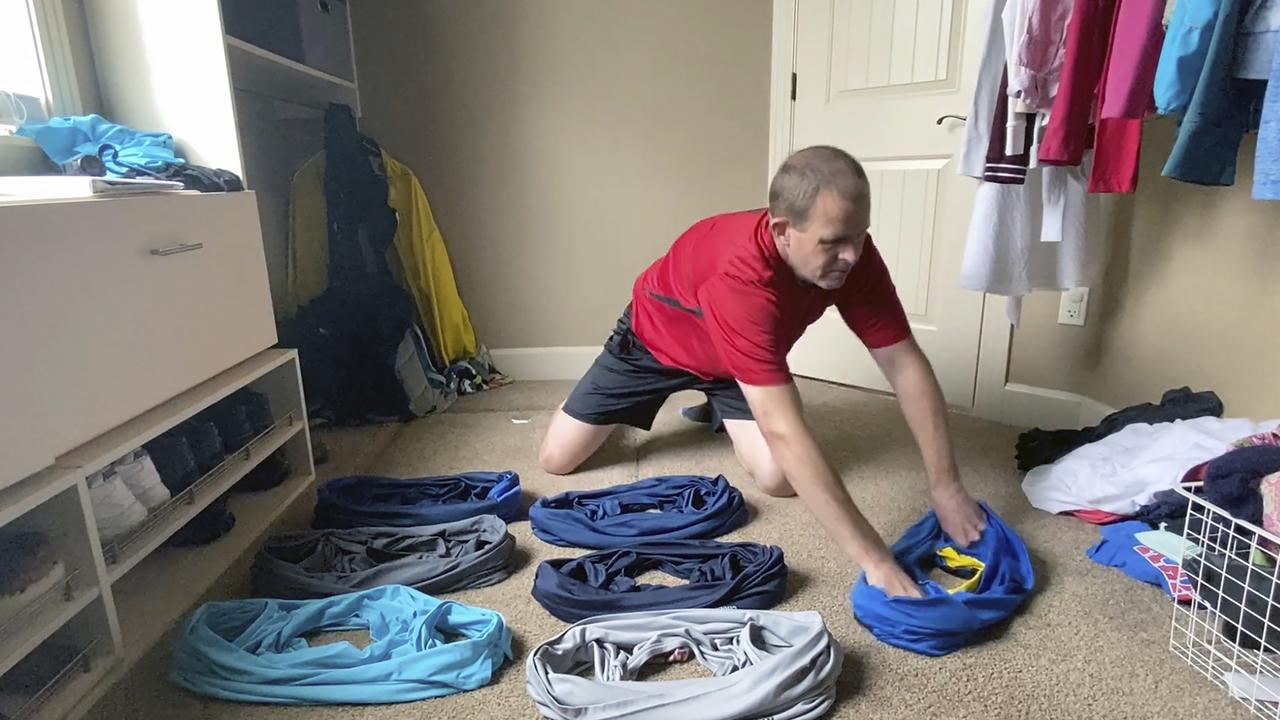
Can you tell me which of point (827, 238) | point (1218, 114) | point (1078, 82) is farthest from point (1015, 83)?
point (827, 238)

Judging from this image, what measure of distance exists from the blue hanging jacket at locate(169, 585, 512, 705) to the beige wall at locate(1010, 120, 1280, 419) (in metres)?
1.75

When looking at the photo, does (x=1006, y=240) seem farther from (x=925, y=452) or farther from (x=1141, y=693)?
(x=1141, y=693)

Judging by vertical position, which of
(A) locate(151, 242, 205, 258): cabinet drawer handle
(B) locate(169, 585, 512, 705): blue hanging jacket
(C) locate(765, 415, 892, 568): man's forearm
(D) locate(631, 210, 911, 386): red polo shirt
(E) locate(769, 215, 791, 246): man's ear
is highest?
(E) locate(769, 215, 791, 246): man's ear

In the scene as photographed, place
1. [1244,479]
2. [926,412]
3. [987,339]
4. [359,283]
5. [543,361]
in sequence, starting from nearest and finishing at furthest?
[1244,479]
[926,412]
[987,339]
[359,283]
[543,361]

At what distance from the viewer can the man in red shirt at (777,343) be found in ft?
4.38

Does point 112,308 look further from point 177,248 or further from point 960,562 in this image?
point 960,562

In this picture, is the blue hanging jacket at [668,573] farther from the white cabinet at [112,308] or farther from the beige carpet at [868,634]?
the white cabinet at [112,308]

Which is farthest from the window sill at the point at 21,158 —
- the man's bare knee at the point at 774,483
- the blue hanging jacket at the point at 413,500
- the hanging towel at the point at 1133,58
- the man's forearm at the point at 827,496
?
the hanging towel at the point at 1133,58

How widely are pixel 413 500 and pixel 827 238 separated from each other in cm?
114

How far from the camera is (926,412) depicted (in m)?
1.64

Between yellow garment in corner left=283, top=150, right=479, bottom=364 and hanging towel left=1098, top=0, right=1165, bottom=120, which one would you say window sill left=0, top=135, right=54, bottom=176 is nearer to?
yellow garment in corner left=283, top=150, right=479, bottom=364

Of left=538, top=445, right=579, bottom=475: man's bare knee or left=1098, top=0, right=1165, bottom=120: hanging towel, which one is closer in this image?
left=1098, top=0, right=1165, bottom=120: hanging towel

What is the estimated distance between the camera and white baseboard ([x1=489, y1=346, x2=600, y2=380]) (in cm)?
298

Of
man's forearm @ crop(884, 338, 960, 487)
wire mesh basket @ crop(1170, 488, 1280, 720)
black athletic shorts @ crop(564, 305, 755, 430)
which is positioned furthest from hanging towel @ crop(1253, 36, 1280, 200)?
black athletic shorts @ crop(564, 305, 755, 430)
